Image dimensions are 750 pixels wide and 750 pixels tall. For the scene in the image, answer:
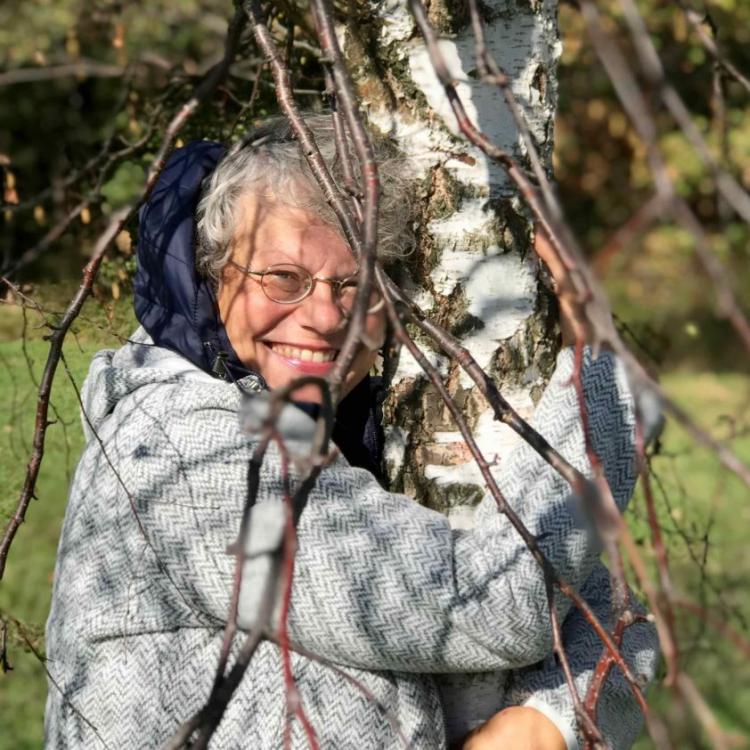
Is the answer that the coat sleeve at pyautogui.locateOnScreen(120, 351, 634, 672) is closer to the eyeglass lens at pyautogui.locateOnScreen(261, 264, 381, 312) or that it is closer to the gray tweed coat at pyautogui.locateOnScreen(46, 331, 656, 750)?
the gray tweed coat at pyautogui.locateOnScreen(46, 331, 656, 750)

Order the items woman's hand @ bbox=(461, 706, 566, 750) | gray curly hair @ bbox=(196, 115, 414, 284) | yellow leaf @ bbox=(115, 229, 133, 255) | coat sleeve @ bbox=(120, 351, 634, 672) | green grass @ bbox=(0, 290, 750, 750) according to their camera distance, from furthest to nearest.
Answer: yellow leaf @ bbox=(115, 229, 133, 255) → green grass @ bbox=(0, 290, 750, 750) → gray curly hair @ bbox=(196, 115, 414, 284) → woman's hand @ bbox=(461, 706, 566, 750) → coat sleeve @ bbox=(120, 351, 634, 672)

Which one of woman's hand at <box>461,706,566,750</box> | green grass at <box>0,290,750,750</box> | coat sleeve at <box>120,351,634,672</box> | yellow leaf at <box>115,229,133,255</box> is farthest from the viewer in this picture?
yellow leaf at <box>115,229,133,255</box>

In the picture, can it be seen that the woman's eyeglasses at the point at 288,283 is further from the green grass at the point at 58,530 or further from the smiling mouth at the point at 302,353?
the green grass at the point at 58,530

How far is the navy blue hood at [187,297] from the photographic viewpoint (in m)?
2.05

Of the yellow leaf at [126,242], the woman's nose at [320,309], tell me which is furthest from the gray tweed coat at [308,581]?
the yellow leaf at [126,242]

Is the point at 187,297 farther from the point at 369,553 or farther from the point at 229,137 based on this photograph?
the point at 229,137

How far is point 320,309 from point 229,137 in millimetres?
939

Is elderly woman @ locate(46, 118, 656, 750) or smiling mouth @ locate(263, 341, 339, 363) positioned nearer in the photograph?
elderly woman @ locate(46, 118, 656, 750)

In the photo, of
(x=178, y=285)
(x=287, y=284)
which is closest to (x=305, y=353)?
(x=287, y=284)

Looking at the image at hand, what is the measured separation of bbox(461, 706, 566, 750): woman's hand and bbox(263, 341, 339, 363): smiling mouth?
67 centimetres

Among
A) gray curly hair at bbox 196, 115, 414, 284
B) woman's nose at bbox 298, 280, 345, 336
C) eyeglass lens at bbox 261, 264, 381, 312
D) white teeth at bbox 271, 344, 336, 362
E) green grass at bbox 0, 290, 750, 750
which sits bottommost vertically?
green grass at bbox 0, 290, 750, 750

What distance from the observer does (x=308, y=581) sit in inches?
67.2

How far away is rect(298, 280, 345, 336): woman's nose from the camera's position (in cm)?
205

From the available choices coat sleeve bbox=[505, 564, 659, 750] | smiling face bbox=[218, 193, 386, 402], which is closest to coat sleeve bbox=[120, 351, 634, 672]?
coat sleeve bbox=[505, 564, 659, 750]
